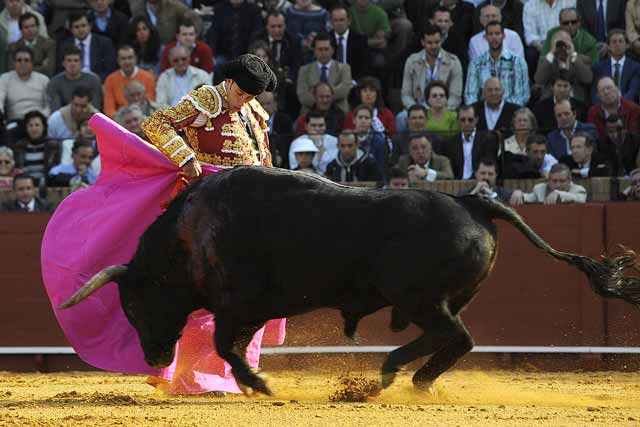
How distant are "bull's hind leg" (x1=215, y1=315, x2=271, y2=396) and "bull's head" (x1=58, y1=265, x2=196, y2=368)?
27 centimetres

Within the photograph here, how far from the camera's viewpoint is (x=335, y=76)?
9.36 m

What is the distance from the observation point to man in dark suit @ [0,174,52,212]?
8.12 m

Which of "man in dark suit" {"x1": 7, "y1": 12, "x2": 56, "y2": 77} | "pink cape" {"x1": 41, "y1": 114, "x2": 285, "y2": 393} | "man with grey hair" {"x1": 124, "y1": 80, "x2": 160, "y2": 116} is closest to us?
"pink cape" {"x1": 41, "y1": 114, "x2": 285, "y2": 393}

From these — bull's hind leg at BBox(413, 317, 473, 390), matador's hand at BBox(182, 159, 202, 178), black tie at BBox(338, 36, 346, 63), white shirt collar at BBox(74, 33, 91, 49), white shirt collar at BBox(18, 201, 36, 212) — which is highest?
white shirt collar at BBox(74, 33, 91, 49)

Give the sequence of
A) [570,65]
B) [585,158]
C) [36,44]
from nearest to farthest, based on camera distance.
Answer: [585,158], [570,65], [36,44]

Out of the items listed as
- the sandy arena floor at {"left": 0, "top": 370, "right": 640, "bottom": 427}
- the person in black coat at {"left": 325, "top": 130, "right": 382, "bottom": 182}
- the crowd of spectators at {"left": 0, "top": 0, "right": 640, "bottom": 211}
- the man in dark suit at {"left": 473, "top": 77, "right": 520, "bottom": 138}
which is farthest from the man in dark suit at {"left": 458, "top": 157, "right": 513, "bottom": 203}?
the sandy arena floor at {"left": 0, "top": 370, "right": 640, "bottom": 427}

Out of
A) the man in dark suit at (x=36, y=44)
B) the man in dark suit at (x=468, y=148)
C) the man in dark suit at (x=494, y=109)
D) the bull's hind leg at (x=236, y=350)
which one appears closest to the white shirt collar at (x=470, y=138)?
the man in dark suit at (x=468, y=148)

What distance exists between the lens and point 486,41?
30.6 ft

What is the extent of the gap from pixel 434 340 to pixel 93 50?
599 cm

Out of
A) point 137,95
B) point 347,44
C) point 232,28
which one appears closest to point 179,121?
point 137,95

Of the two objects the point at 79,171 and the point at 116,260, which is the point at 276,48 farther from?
the point at 116,260

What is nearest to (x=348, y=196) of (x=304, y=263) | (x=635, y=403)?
(x=304, y=263)

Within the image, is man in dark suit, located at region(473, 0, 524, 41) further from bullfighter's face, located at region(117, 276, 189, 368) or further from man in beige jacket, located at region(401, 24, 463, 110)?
bullfighter's face, located at region(117, 276, 189, 368)

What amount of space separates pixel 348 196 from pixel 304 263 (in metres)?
0.32
